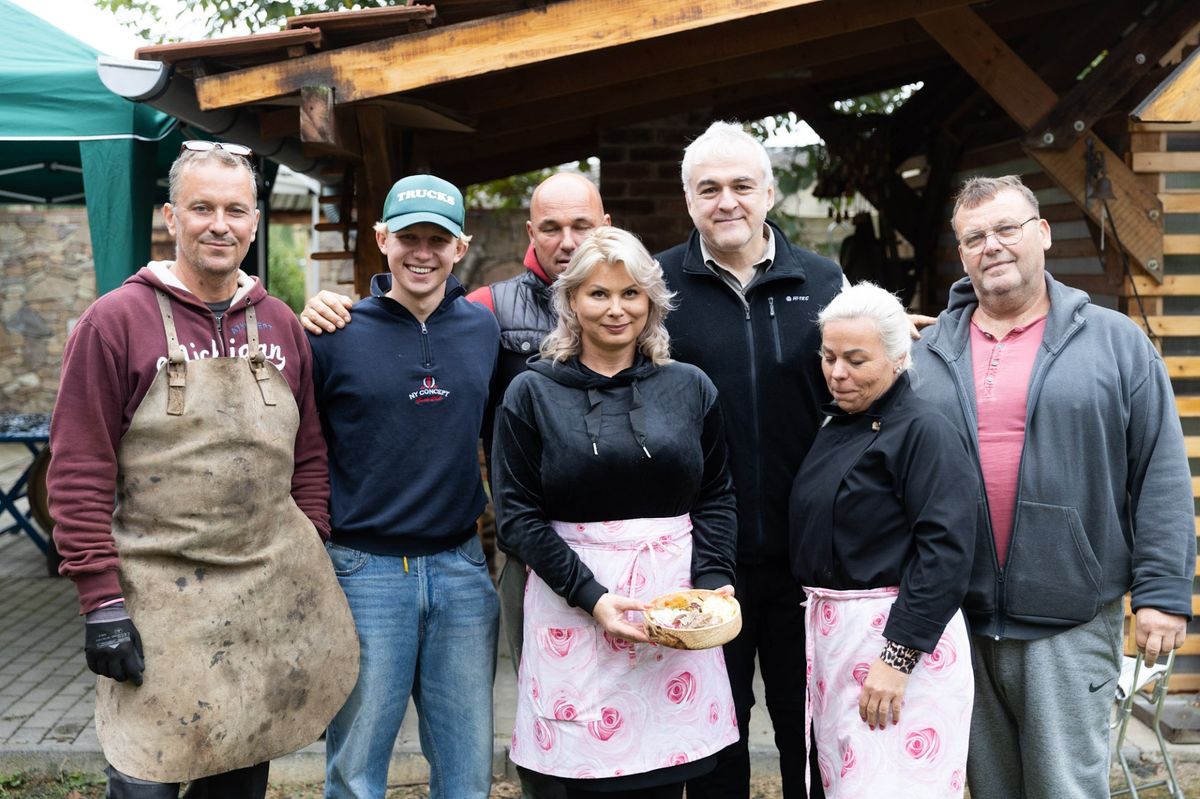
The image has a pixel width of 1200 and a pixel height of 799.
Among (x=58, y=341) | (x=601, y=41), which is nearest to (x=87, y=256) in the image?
(x=58, y=341)

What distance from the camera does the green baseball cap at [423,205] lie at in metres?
2.70

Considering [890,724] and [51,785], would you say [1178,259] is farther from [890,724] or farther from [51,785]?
[51,785]

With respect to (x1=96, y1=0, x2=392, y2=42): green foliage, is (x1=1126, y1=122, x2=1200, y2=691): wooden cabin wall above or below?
below

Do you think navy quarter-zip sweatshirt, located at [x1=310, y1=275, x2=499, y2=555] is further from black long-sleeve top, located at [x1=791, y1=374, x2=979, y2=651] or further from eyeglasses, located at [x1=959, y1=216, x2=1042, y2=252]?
eyeglasses, located at [x1=959, y1=216, x2=1042, y2=252]

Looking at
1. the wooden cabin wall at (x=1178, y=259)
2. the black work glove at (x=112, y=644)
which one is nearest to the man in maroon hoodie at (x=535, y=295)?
the black work glove at (x=112, y=644)

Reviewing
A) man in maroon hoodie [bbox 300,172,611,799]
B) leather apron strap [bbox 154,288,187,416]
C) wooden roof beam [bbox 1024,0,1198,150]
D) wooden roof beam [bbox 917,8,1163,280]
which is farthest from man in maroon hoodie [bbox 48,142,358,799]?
wooden roof beam [bbox 1024,0,1198,150]

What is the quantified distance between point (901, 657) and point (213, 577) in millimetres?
1620

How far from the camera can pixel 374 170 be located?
14.0 ft

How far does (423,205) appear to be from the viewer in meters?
2.71

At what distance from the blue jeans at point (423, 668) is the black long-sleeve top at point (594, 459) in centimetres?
26

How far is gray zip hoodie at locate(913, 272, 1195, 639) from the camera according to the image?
2.60 meters

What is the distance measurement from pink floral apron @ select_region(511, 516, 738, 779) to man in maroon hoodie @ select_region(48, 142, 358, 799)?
564 mm

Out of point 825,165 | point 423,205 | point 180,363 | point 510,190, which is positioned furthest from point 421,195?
point 510,190

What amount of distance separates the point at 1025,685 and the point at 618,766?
3.42 feet
